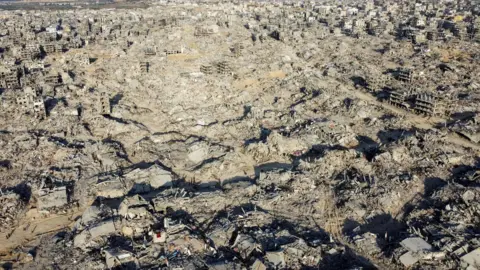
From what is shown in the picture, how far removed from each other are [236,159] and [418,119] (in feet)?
50.9

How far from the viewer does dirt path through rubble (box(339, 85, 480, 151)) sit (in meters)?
26.4

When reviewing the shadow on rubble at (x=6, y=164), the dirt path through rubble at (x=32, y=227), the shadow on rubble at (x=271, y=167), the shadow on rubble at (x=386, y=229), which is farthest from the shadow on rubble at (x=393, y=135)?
the shadow on rubble at (x=6, y=164)

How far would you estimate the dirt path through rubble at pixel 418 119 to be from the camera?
26438 mm

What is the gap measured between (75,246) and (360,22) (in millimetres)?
62699

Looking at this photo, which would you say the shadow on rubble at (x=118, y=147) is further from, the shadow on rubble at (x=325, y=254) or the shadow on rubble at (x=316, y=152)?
the shadow on rubble at (x=325, y=254)

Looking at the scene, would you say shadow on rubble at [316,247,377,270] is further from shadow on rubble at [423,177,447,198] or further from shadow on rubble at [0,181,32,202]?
shadow on rubble at [0,181,32,202]

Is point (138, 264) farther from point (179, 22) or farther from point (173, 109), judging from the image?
point (179, 22)

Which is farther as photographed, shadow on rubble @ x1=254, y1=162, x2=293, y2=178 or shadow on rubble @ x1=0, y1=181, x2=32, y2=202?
shadow on rubble @ x1=254, y1=162, x2=293, y2=178

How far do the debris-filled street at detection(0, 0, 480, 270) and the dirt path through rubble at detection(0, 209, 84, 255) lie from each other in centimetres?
10

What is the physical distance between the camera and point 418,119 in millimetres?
30047

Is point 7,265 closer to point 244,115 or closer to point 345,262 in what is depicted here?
point 345,262

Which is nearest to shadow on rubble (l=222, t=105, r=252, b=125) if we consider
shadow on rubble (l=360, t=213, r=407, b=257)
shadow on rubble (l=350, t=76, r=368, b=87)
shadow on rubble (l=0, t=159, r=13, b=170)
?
shadow on rubble (l=350, t=76, r=368, b=87)

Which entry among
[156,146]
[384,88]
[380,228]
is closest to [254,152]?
[156,146]

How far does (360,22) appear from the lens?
66.9 meters
